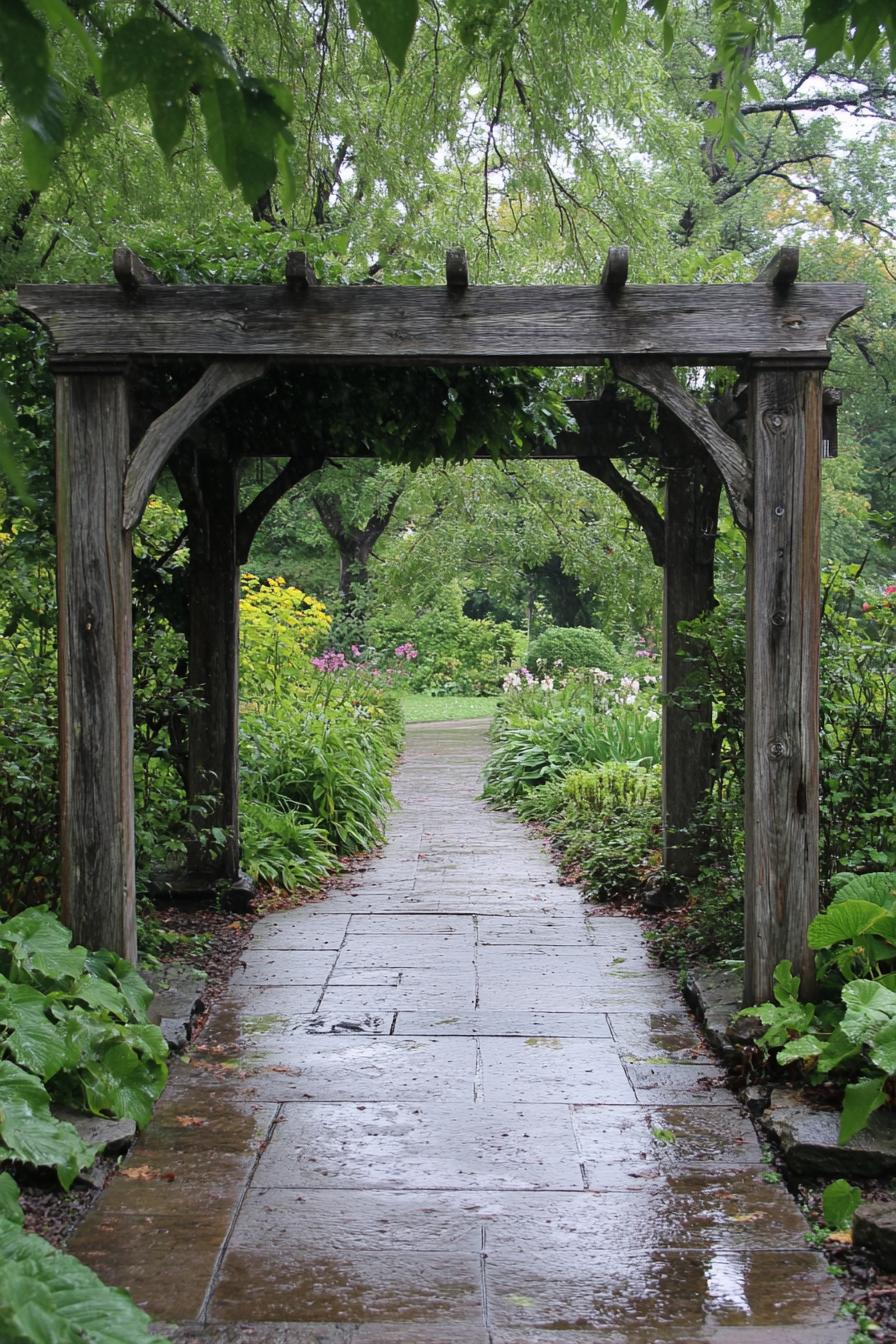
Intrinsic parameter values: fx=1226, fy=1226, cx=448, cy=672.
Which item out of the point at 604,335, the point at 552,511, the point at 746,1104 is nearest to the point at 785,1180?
the point at 746,1104

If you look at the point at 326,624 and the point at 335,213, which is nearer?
the point at 326,624

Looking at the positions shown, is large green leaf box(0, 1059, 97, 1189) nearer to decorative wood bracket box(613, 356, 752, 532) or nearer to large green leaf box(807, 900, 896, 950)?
large green leaf box(807, 900, 896, 950)

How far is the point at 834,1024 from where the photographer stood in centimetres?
408

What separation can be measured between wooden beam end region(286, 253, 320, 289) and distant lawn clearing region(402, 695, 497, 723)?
14.2m

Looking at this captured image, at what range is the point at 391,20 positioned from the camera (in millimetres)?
1494

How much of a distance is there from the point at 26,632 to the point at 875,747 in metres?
3.74

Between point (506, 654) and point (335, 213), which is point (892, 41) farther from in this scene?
point (506, 654)

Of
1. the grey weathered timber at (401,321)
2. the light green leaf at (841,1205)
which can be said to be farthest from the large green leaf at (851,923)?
the grey weathered timber at (401,321)

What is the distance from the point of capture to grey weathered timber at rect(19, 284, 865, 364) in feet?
14.3

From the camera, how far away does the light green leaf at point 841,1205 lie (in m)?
3.21

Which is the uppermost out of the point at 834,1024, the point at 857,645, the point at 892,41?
the point at 892,41

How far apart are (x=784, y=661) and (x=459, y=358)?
5.24 feet

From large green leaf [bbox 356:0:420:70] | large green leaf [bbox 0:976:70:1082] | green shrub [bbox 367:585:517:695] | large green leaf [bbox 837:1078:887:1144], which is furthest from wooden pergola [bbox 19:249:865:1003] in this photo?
green shrub [bbox 367:585:517:695]

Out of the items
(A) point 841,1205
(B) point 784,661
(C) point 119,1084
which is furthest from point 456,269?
(A) point 841,1205
